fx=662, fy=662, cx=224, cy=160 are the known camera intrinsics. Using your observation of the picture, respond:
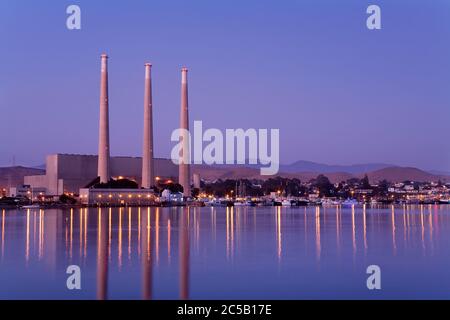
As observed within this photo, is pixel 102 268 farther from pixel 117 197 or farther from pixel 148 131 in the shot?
pixel 148 131

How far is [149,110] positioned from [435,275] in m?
80.2

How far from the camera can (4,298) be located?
1192cm

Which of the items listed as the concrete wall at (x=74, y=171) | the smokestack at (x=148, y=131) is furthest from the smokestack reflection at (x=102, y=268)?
the concrete wall at (x=74, y=171)

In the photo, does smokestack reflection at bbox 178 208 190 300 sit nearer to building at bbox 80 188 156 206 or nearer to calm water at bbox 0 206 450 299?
calm water at bbox 0 206 450 299

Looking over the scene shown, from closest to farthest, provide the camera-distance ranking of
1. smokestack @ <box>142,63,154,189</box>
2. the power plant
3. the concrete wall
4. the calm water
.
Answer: the calm water, the power plant, smokestack @ <box>142,63,154,189</box>, the concrete wall

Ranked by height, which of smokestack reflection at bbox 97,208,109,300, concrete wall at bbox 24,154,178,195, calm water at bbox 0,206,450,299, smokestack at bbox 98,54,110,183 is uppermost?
smokestack at bbox 98,54,110,183

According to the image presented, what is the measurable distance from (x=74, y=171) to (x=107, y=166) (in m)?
12.2

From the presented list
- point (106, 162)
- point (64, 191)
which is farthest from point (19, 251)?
point (64, 191)

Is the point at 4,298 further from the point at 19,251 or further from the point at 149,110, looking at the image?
the point at 149,110

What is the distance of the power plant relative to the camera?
88.3m

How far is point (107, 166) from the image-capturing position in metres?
90.5

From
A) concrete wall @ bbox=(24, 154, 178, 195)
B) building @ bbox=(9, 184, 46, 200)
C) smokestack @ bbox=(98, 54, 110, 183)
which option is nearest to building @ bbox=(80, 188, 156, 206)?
smokestack @ bbox=(98, 54, 110, 183)

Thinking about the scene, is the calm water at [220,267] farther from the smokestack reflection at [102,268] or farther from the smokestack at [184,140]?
the smokestack at [184,140]

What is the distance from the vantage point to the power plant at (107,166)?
290 feet
